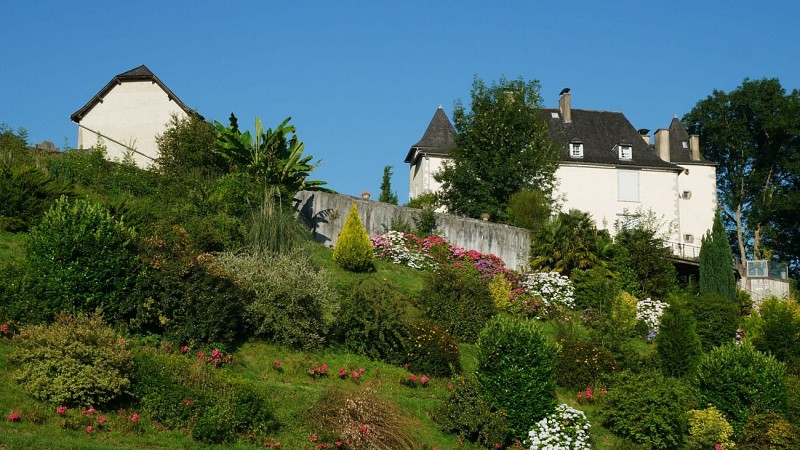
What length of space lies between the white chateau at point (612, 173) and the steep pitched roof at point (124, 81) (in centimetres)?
1296

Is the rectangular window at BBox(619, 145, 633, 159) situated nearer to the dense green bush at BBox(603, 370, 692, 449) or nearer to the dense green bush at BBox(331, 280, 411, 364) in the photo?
the dense green bush at BBox(603, 370, 692, 449)

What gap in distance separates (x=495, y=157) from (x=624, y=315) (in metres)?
14.0

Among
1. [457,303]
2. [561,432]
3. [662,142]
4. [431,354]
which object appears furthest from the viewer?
[662,142]

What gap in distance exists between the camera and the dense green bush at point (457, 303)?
23.2m

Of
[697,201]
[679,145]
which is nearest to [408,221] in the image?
[697,201]

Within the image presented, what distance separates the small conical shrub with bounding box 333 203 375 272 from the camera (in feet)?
87.3

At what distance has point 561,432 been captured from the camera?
17.7m

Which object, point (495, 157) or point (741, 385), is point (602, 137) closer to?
point (495, 157)

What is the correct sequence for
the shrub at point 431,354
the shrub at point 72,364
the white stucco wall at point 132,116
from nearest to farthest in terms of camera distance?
the shrub at point 72,364, the shrub at point 431,354, the white stucco wall at point 132,116

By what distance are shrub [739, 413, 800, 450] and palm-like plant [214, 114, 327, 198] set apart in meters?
15.1

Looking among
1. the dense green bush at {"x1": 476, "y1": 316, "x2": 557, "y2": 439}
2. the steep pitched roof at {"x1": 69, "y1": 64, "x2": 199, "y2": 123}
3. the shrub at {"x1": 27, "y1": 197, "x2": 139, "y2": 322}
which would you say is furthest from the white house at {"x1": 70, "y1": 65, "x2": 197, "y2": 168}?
the dense green bush at {"x1": 476, "y1": 316, "x2": 557, "y2": 439}

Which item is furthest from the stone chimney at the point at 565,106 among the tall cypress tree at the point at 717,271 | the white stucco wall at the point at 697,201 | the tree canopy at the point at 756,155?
the tall cypress tree at the point at 717,271

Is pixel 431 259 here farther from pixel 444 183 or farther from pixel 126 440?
pixel 126 440

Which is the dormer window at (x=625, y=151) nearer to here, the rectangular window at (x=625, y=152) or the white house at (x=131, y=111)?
the rectangular window at (x=625, y=152)
